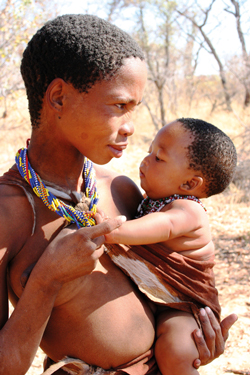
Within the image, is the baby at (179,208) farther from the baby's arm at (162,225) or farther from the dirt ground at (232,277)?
the dirt ground at (232,277)

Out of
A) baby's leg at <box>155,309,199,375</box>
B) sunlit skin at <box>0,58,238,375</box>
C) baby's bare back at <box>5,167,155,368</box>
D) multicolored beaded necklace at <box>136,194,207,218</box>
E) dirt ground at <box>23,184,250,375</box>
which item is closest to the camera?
sunlit skin at <box>0,58,238,375</box>

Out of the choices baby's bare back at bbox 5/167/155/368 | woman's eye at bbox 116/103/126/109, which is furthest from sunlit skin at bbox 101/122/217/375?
woman's eye at bbox 116/103/126/109

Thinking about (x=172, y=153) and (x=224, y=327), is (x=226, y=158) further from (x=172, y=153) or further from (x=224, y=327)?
(x=224, y=327)

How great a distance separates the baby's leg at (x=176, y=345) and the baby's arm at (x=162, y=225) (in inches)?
13.9

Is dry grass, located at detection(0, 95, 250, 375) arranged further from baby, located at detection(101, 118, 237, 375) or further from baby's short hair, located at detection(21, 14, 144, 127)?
baby's short hair, located at detection(21, 14, 144, 127)

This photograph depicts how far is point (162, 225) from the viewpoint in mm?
1637

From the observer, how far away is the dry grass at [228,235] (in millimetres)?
2813

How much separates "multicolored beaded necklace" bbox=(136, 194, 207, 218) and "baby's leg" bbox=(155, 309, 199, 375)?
53cm

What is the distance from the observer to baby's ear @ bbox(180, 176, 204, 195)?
2000 millimetres

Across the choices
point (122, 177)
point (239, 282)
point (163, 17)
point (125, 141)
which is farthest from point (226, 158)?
point (163, 17)

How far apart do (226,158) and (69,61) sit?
1.09 metres

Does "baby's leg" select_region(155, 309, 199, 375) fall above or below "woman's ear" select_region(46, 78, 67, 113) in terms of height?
below

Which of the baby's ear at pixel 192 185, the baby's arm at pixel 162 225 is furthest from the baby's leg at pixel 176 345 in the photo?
the baby's ear at pixel 192 185

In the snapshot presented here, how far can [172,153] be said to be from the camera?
200cm
